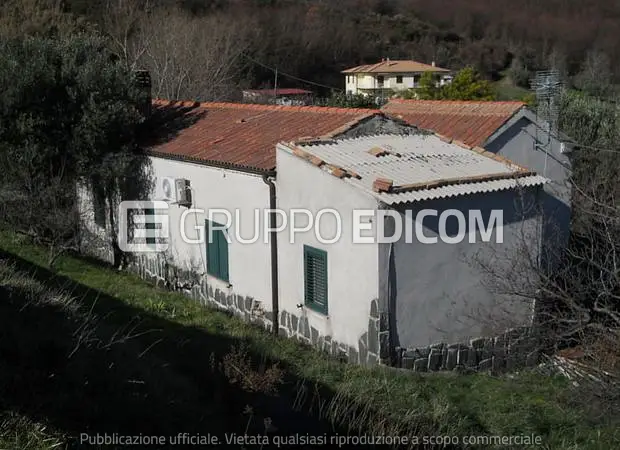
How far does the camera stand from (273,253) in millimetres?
10633

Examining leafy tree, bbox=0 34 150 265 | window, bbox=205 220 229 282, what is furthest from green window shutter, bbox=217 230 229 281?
leafy tree, bbox=0 34 150 265

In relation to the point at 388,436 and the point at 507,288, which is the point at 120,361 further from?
the point at 507,288

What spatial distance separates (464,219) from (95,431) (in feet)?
20.7

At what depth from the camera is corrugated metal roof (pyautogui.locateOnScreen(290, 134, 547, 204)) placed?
29.8 ft

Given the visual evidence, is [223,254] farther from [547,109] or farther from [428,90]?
[428,90]

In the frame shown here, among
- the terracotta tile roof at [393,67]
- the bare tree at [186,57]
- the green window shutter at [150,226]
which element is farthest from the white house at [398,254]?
the terracotta tile roof at [393,67]

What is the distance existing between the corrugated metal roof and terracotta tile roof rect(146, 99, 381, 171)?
64 cm

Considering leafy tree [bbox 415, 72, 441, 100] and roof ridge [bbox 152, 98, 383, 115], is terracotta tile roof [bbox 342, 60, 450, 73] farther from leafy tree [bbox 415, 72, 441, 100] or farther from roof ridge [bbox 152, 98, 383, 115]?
roof ridge [bbox 152, 98, 383, 115]

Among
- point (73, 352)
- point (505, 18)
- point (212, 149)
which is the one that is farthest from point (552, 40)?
point (73, 352)

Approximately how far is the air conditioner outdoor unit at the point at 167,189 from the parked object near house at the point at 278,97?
17781 mm

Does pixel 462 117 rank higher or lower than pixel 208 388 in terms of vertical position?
higher

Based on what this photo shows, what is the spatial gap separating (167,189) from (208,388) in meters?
6.84

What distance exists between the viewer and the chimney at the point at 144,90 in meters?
15.3

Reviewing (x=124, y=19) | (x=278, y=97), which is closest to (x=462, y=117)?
(x=278, y=97)
